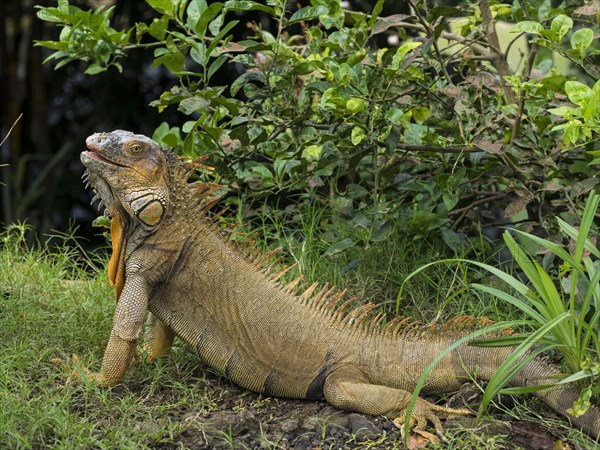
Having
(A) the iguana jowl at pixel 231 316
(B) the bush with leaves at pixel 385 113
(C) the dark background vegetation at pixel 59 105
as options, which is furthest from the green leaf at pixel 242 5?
(C) the dark background vegetation at pixel 59 105

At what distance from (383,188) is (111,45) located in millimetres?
1817

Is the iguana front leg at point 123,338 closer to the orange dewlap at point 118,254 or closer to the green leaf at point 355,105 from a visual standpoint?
the orange dewlap at point 118,254

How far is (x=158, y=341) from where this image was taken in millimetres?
4672

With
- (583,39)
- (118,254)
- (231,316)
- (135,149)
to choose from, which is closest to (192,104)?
(135,149)

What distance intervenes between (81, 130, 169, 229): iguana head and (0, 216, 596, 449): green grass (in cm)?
78

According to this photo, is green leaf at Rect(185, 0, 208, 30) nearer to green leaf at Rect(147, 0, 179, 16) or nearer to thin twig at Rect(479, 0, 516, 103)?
green leaf at Rect(147, 0, 179, 16)

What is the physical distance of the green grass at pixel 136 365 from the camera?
12.8 ft

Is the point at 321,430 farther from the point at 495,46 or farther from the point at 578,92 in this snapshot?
the point at 495,46

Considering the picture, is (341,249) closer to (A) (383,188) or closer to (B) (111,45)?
(A) (383,188)

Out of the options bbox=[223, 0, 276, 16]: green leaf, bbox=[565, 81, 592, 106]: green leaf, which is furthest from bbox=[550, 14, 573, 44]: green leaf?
bbox=[223, 0, 276, 16]: green leaf

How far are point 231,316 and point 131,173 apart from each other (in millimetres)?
813

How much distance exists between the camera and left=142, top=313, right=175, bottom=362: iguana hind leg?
466 cm

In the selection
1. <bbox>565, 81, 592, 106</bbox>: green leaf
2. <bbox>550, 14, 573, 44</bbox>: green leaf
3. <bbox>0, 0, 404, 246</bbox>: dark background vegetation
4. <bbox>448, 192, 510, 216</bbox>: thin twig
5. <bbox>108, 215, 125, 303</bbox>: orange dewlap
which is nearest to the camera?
<bbox>565, 81, 592, 106</bbox>: green leaf

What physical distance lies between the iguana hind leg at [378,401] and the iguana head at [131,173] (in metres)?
1.16
